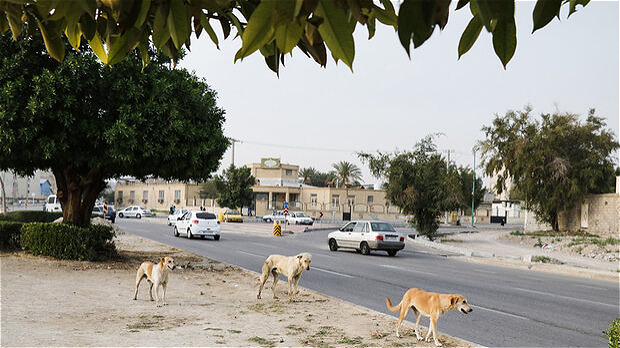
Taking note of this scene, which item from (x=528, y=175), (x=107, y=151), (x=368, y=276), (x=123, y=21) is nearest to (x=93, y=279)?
(x=107, y=151)

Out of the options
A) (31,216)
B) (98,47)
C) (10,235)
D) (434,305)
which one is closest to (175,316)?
(434,305)

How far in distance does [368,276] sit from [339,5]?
14.9 meters

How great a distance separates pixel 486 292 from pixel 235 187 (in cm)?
6171

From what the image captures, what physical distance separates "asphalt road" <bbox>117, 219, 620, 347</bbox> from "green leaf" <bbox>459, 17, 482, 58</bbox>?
721 centimetres

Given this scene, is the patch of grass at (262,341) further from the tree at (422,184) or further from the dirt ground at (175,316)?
the tree at (422,184)

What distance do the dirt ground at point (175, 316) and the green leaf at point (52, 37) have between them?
5318 millimetres

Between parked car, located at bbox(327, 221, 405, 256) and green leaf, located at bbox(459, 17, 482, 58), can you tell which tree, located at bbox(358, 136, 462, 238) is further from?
green leaf, located at bbox(459, 17, 482, 58)

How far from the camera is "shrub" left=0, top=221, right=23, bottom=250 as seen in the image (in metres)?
17.6

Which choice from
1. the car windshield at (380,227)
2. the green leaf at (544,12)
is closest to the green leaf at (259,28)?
the green leaf at (544,12)

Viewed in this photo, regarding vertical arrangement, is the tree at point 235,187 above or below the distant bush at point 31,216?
above

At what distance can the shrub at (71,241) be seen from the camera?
15312mm

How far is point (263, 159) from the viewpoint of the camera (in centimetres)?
10319

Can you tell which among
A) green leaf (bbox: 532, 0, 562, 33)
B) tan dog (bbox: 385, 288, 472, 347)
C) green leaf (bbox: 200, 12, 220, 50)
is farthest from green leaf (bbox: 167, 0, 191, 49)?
tan dog (bbox: 385, 288, 472, 347)

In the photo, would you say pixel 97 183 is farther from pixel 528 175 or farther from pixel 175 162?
pixel 528 175
